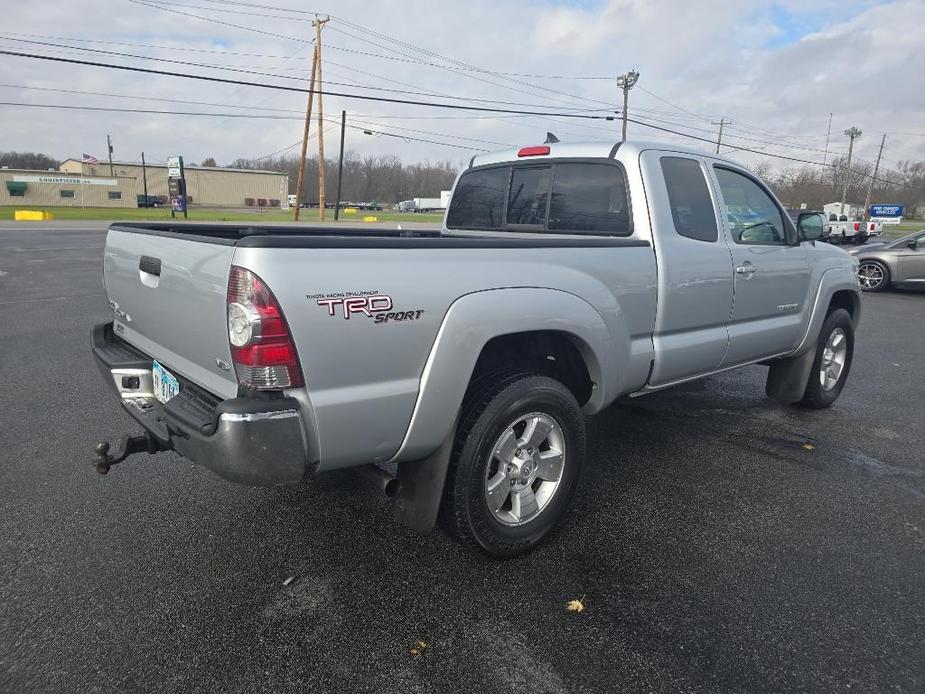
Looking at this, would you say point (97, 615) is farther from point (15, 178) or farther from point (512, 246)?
point (15, 178)

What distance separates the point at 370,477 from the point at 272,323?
0.95 metres

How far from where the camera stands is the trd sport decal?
2121 millimetres

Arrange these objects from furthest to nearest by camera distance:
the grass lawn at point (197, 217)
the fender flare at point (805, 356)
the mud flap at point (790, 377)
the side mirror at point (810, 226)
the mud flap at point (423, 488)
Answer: the grass lawn at point (197, 217)
the mud flap at point (790, 377)
the fender flare at point (805, 356)
the side mirror at point (810, 226)
the mud flap at point (423, 488)

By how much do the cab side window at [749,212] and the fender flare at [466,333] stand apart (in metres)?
1.75

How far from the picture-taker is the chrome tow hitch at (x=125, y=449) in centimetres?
268

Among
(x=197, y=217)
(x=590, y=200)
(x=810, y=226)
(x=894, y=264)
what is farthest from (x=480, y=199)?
(x=197, y=217)

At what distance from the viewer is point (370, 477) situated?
2707mm

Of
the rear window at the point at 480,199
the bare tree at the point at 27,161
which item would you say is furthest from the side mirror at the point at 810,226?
the bare tree at the point at 27,161

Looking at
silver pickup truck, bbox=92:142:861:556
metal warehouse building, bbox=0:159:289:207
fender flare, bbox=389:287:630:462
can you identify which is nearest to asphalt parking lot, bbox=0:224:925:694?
silver pickup truck, bbox=92:142:861:556

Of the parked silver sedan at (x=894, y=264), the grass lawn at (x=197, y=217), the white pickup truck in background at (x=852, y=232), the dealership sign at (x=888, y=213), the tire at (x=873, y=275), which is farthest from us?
the dealership sign at (x=888, y=213)

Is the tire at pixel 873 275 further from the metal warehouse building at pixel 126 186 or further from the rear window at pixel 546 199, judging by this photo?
the metal warehouse building at pixel 126 186

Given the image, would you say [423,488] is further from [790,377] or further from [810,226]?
[790,377]

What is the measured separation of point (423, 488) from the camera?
260 cm

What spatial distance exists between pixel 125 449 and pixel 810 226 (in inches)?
181
